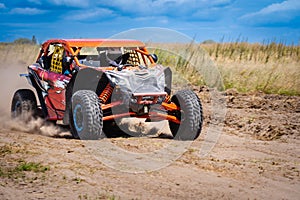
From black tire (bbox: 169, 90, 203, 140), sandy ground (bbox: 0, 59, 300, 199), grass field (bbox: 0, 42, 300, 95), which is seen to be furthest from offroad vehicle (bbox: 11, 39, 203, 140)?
grass field (bbox: 0, 42, 300, 95)

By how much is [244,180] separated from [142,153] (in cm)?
192

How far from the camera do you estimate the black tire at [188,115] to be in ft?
29.5

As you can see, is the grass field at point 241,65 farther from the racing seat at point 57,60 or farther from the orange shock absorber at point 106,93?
the orange shock absorber at point 106,93

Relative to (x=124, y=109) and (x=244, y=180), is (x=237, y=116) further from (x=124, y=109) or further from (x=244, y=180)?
(x=244, y=180)

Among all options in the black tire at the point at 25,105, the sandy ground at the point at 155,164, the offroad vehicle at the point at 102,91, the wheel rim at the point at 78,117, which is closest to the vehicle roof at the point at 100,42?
the offroad vehicle at the point at 102,91

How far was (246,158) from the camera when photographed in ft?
25.7

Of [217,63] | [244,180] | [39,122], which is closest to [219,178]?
[244,180]

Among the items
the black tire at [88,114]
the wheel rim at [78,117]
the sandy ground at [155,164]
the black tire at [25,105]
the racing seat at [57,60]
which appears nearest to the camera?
the sandy ground at [155,164]

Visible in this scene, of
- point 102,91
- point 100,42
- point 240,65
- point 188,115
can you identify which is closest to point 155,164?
point 188,115

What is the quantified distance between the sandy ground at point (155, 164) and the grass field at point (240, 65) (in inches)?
218

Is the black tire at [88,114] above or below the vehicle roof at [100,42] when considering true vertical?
below

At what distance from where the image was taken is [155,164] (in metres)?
7.27

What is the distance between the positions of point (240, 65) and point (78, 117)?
11.8 meters

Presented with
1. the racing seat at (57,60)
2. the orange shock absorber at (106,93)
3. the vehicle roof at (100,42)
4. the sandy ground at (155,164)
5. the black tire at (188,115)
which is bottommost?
the sandy ground at (155,164)
